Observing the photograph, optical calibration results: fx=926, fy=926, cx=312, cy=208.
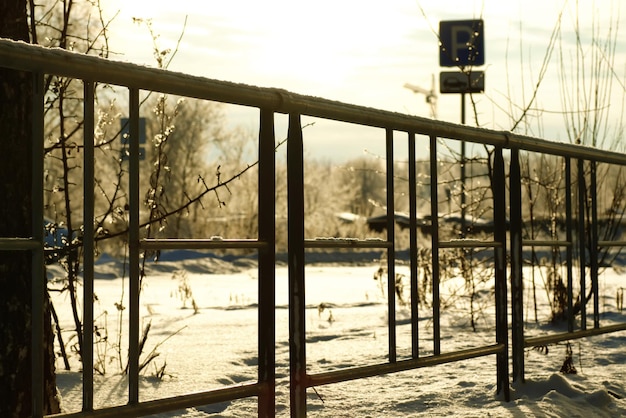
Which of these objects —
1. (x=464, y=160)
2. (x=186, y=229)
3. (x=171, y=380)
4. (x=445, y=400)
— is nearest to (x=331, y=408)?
(x=445, y=400)

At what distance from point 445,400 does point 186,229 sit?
1784cm

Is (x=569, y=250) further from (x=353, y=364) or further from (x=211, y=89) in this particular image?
(x=211, y=89)

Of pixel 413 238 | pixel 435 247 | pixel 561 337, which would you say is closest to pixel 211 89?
pixel 413 238

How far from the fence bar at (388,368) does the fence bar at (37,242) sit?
1010 mm

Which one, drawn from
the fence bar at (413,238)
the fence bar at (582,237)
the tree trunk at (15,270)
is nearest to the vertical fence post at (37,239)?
the tree trunk at (15,270)

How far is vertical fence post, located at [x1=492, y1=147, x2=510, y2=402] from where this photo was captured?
13.4 feet

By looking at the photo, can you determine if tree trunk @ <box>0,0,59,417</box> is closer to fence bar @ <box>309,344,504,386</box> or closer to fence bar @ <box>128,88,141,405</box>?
fence bar @ <box>128,88,141,405</box>

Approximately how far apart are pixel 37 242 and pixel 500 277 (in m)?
2.46

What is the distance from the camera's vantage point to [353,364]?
512cm

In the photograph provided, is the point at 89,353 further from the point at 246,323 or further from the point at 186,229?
the point at 186,229

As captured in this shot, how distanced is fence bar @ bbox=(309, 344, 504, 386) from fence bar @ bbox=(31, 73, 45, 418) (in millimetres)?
1010

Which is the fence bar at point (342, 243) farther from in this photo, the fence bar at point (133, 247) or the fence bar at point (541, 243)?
the fence bar at point (541, 243)

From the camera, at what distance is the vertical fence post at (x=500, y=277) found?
4.09 metres

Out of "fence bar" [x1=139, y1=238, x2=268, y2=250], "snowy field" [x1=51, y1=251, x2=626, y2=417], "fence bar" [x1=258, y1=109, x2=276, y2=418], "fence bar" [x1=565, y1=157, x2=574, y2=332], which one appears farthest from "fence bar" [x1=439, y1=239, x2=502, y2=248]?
"fence bar" [x1=139, y1=238, x2=268, y2=250]
